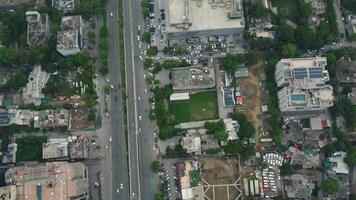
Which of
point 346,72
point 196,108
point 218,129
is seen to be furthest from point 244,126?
point 346,72

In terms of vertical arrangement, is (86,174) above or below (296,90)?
below

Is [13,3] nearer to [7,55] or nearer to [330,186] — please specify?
[7,55]

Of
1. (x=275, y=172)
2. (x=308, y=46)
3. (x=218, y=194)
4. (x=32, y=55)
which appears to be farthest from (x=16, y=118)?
(x=308, y=46)

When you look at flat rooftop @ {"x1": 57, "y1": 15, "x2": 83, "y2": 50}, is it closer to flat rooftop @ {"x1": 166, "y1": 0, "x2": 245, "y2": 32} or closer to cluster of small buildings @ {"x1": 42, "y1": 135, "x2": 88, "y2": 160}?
flat rooftop @ {"x1": 166, "y1": 0, "x2": 245, "y2": 32}

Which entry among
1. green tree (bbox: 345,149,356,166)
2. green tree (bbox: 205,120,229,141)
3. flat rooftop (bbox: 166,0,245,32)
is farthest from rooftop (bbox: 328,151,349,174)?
flat rooftop (bbox: 166,0,245,32)

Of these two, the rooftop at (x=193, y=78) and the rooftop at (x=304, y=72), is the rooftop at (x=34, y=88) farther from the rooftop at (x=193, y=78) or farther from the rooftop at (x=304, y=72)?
the rooftop at (x=304, y=72)

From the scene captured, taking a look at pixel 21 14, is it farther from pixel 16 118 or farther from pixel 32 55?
pixel 16 118

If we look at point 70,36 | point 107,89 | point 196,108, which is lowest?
point 196,108
